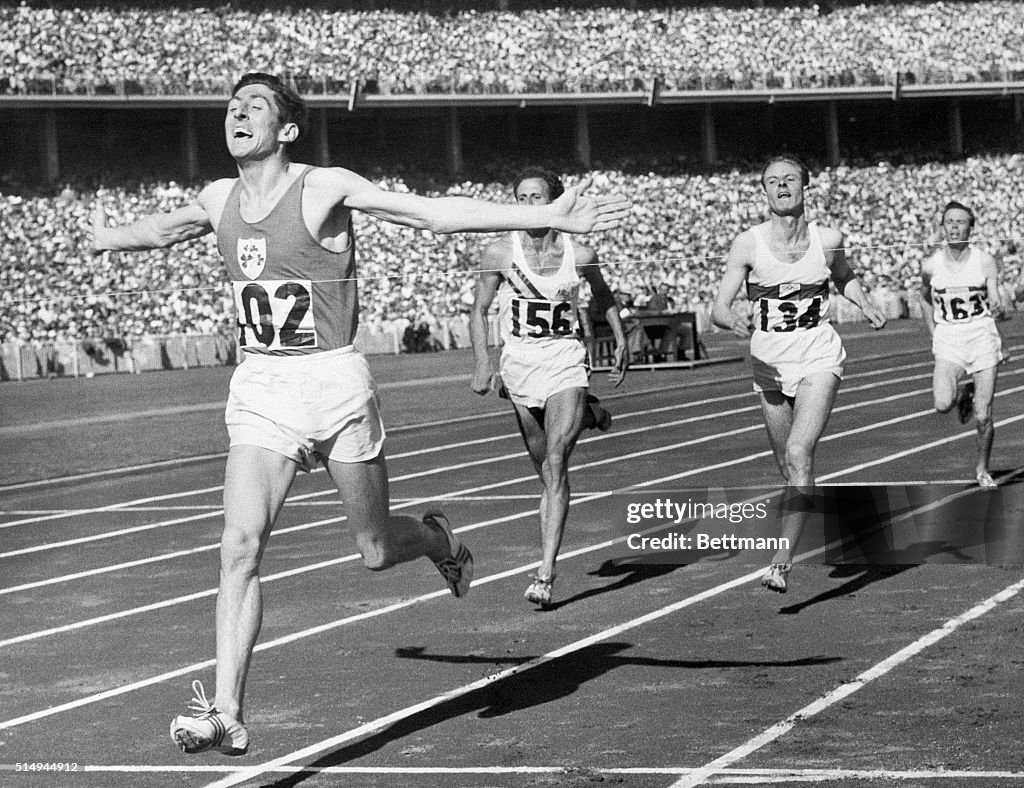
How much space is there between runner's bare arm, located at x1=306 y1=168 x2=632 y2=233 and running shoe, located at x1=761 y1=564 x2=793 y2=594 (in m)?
3.23

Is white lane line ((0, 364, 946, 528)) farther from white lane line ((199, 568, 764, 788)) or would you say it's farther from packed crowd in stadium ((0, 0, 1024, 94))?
packed crowd in stadium ((0, 0, 1024, 94))

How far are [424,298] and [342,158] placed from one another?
10210 mm

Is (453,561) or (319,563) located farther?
(319,563)

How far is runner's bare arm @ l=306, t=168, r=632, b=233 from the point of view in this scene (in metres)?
5.30

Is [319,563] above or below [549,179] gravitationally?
below

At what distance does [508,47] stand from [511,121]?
2300 millimetres

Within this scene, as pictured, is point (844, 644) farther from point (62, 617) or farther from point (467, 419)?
point (467, 419)

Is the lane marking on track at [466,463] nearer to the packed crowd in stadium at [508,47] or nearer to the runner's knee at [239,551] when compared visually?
the runner's knee at [239,551]

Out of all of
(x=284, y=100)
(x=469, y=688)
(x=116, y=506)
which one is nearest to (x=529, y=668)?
(x=469, y=688)

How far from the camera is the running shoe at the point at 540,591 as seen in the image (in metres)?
8.21

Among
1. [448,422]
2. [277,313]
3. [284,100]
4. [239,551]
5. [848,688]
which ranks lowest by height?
[848,688]

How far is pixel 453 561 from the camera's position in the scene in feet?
22.8

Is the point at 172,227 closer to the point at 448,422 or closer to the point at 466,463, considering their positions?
the point at 466,463

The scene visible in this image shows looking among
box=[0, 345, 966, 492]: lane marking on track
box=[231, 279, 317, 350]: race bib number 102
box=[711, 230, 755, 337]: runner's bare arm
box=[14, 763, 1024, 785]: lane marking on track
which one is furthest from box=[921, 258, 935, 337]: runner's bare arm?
box=[14, 763, 1024, 785]: lane marking on track
